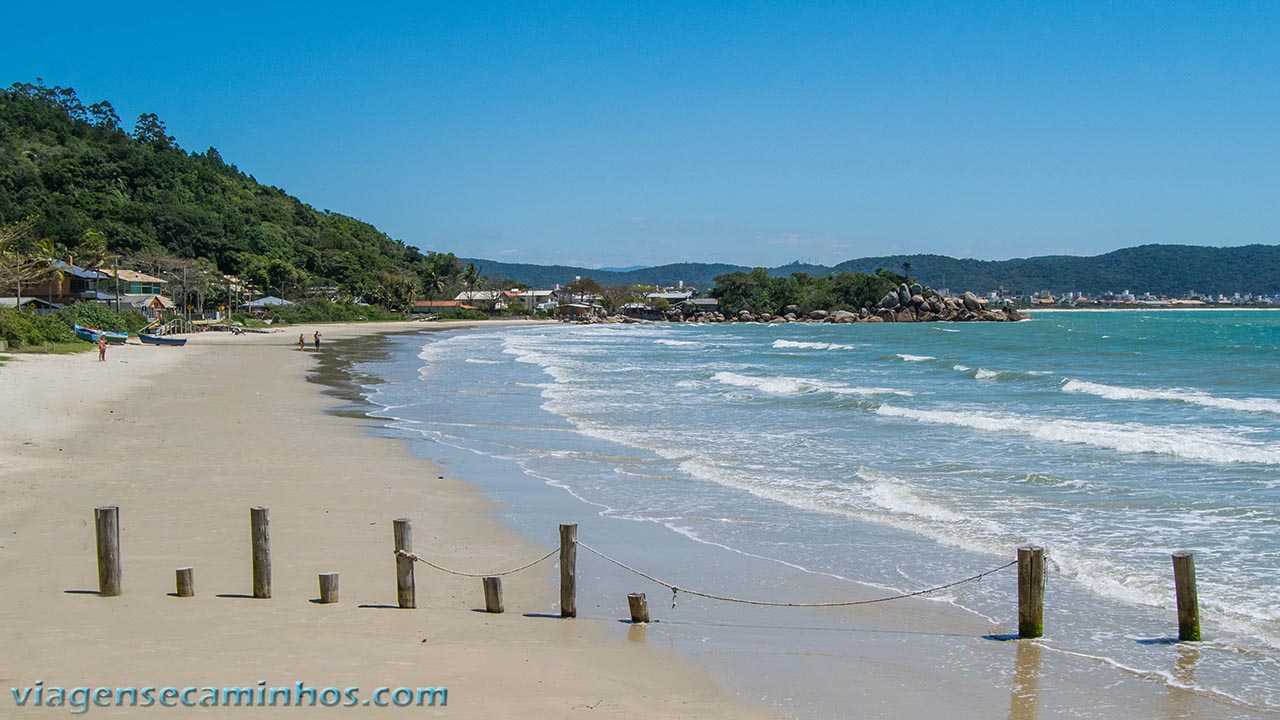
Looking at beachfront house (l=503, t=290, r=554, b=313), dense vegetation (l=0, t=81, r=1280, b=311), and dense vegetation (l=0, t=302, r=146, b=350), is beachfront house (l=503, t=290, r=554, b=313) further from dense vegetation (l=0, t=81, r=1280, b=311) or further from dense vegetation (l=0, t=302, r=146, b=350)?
dense vegetation (l=0, t=302, r=146, b=350)

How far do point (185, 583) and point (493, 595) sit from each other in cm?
262

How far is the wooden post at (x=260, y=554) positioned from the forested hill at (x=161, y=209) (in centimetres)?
9810

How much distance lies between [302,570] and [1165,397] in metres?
26.1

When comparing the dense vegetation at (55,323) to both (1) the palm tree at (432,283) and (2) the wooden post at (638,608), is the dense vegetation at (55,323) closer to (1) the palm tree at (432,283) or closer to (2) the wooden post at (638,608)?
(2) the wooden post at (638,608)

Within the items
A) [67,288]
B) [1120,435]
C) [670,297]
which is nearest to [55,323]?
[67,288]

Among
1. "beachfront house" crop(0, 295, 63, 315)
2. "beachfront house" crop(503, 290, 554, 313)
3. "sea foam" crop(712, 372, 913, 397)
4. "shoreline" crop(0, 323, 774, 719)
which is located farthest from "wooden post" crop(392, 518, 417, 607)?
"beachfront house" crop(503, 290, 554, 313)

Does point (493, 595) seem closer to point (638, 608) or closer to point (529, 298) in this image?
point (638, 608)

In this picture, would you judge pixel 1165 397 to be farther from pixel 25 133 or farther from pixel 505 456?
pixel 25 133

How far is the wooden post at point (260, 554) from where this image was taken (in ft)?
28.1

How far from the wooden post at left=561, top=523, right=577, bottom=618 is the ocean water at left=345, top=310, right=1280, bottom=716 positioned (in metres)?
1.94

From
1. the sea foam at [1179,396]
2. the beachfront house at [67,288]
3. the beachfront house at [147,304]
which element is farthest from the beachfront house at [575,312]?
the sea foam at [1179,396]

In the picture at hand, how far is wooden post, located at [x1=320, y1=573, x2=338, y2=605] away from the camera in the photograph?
854cm

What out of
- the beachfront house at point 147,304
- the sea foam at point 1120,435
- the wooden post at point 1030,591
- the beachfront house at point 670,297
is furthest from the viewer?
the beachfront house at point 670,297

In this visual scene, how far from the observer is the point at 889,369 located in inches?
1656
